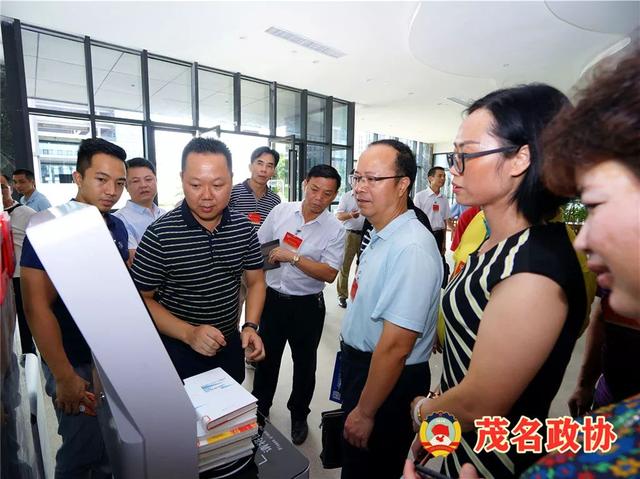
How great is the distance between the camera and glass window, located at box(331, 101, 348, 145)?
8.02 meters

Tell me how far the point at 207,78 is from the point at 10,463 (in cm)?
638

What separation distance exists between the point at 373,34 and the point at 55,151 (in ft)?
14.8

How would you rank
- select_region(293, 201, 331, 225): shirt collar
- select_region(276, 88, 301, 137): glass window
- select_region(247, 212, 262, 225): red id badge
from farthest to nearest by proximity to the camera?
1. select_region(276, 88, 301, 137): glass window
2. select_region(247, 212, 262, 225): red id badge
3. select_region(293, 201, 331, 225): shirt collar

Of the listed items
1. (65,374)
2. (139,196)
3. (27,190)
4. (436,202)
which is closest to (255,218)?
(139,196)

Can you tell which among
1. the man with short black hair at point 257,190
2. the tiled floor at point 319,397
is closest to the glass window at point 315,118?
the man with short black hair at point 257,190

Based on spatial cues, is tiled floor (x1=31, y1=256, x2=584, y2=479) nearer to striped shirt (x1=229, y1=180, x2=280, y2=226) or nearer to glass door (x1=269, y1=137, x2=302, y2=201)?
striped shirt (x1=229, y1=180, x2=280, y2=226)

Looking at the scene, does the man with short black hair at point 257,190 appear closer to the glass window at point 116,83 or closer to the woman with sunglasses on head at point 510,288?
the woman with sunglasses on head at point 510,288

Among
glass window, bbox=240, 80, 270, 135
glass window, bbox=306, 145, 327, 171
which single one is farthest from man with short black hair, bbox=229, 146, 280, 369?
glass window, bbox=306, 145, 327, 171

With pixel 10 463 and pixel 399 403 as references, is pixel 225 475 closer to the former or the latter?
pixel 10 463

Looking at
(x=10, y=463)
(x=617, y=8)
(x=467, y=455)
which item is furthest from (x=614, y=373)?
(x=617, y=8)

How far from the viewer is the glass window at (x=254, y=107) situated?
253 inches

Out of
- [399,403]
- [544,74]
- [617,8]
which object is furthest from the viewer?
[544,74]

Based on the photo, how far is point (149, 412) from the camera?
427mm

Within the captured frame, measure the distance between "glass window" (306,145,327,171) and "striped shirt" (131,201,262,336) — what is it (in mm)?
6197
